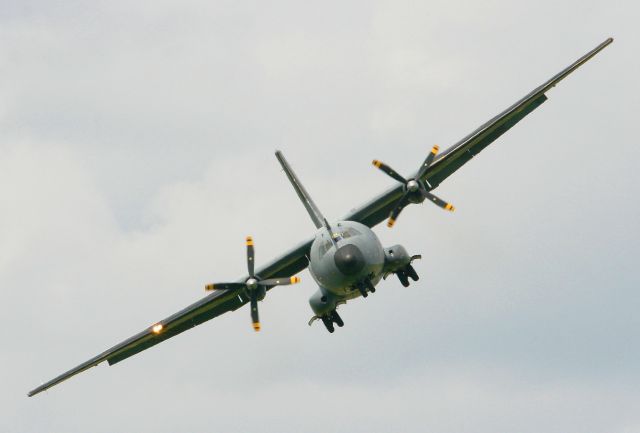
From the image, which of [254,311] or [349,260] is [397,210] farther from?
[254,311]

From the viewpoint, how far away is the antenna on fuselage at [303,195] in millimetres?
63344

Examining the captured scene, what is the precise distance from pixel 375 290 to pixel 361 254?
2.42 meters

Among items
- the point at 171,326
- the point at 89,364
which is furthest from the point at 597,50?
the point at 89,364

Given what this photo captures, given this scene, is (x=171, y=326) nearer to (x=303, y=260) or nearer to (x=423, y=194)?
(x=303, y=260)

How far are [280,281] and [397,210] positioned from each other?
695cm

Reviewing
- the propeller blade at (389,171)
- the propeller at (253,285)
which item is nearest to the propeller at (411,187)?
the propeller blade at (389,171)

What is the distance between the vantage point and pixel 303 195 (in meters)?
64.3

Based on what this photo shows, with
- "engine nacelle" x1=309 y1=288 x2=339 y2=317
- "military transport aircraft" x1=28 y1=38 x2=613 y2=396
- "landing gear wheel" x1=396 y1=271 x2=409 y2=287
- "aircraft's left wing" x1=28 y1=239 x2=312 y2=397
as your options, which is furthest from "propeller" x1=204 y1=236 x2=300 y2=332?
"landing gear wheel" x1=396 y1=271 x2=409 y2=287

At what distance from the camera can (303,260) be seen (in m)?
65.7

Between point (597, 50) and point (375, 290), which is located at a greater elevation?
point (597, 50)

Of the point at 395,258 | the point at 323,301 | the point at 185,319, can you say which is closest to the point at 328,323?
the point at 323,301

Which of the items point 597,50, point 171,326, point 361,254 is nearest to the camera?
point 361,254

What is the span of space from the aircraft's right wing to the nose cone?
5974 millimetres

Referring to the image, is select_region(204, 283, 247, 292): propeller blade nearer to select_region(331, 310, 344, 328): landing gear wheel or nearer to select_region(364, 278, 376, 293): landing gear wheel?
select_region(331, 310, 344, 328): landing gear wheel
